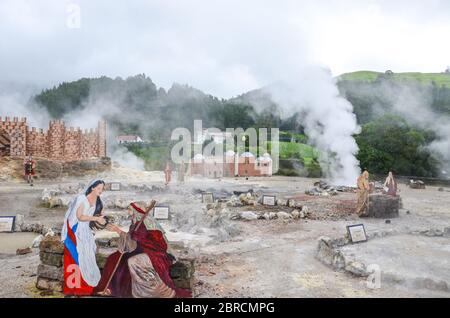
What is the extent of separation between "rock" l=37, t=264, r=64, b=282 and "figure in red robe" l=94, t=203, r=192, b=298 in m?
0.85

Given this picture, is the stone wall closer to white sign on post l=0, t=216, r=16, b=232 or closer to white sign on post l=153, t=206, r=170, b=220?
white sign on post l=153, t=206, r=170, b=220

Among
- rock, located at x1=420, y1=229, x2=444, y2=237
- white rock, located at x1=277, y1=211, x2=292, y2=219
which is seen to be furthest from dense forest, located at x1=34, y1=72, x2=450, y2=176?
rock, located at x1=420, y1=229, x2=444, y2=237

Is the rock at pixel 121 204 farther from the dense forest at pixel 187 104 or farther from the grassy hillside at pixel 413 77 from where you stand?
the grassy hillside at pixel 413 77

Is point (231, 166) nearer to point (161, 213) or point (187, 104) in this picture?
point (161, 213)

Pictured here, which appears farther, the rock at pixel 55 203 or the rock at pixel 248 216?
the rock at pixel 55 203

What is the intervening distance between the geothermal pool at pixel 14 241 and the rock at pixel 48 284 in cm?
333

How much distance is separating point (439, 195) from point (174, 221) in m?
17.7

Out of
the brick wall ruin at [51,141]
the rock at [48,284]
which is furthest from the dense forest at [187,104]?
the rock at [48,284]

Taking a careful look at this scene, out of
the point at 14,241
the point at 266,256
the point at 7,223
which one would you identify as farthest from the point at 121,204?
the point at 266,256

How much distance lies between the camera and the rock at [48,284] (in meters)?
6.29

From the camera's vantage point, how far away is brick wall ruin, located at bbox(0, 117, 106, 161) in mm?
28031

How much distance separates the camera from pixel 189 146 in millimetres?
43500

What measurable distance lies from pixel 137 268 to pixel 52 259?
1600 millimetres
